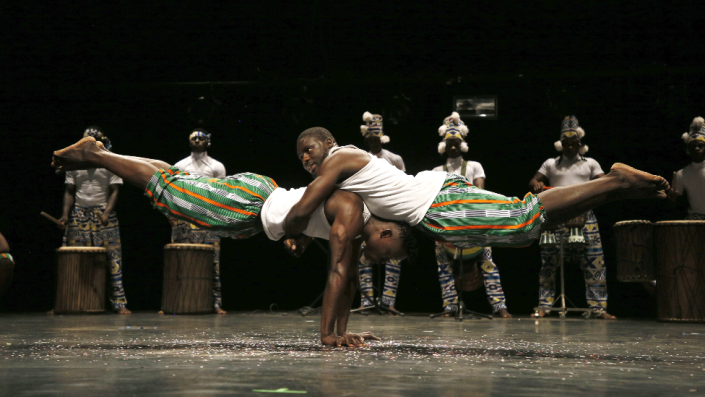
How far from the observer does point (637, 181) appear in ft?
11.1

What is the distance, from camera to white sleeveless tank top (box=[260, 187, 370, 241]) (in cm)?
342

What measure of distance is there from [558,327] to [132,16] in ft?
17.5

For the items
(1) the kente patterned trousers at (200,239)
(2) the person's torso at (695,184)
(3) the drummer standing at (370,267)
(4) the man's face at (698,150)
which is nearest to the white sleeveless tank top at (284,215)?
(3) the drummer standing at (370,267)

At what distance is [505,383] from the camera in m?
2.16

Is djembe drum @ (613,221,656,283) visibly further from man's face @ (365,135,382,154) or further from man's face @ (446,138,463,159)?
man's face @ (365,135,382,154)

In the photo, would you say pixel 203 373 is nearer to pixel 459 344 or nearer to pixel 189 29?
pixel 459 344

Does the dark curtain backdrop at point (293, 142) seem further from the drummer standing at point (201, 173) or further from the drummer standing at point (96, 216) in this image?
the drummer standing at point (96, 216)

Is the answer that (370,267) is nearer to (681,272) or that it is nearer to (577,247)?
(577,247)

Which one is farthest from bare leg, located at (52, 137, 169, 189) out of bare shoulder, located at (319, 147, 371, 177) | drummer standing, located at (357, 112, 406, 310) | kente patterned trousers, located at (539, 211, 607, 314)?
kente patterned trousers, located at (539, 211, 607, 314)

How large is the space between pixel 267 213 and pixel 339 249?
49cm

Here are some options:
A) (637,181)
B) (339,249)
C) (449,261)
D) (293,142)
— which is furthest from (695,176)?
(339,249)

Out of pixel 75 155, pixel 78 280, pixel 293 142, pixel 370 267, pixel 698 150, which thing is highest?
pixel 293 142

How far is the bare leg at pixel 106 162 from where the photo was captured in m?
3.70

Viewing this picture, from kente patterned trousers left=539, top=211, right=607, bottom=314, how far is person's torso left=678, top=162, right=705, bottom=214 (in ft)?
2.60
